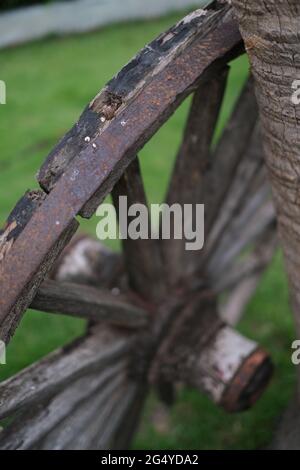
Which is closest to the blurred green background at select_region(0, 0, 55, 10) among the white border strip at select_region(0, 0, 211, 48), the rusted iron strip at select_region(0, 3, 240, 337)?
the white border strip at select_region(0, 0, 211, 48)

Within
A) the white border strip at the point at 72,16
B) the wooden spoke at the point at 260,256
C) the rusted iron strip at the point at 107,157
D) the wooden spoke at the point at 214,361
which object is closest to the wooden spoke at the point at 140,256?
the wooden spoke at the point at 214,361

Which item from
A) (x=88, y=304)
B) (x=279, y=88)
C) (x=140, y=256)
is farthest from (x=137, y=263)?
(x=279, y=88)

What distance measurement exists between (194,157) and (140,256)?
36 centimetres

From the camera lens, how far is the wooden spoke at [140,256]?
71.2 inches

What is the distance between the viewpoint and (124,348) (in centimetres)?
223

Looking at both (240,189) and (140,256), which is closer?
(140,256)

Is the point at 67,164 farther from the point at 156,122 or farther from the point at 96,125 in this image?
the point at 156,122

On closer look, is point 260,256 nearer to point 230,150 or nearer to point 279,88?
point 230,150

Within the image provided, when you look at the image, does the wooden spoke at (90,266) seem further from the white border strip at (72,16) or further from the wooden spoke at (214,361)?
the white border strip at (72,16)

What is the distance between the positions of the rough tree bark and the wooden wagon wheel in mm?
170

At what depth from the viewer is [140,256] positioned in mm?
2143

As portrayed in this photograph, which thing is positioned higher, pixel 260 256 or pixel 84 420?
pixel 260 256
